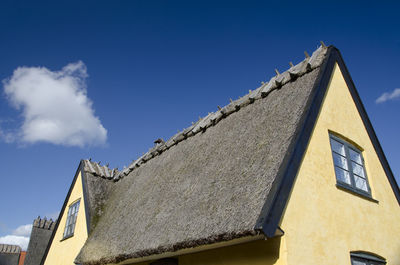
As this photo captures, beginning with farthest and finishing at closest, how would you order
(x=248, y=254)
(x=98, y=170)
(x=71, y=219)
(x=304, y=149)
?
(x=98, y=170), (x=71, y=219), (x=304, y=149), (x=248, y=254)

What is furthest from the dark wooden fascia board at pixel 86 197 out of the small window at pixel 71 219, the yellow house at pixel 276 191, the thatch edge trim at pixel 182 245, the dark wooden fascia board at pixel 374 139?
the dark wooden fascia board at pixel 374 139

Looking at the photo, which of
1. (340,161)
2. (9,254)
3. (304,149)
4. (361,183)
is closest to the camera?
(304,149)

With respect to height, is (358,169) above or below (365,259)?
above

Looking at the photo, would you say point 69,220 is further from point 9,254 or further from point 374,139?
point 9,254

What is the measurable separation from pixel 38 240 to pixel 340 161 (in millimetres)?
18231

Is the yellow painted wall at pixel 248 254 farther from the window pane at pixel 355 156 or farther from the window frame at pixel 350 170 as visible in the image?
the window pane at pixel 355 156

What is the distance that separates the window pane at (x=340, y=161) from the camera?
660 centimetres

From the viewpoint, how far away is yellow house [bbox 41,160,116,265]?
415 inches

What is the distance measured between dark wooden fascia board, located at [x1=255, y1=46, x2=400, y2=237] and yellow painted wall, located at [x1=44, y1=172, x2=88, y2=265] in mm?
7576

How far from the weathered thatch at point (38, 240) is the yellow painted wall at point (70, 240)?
6.68 meters

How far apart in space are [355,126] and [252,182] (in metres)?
4.16

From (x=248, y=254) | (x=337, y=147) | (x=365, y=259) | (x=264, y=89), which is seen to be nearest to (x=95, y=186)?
(x=264, y=89)

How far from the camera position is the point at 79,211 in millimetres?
11516

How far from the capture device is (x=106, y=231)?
880 cm
